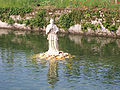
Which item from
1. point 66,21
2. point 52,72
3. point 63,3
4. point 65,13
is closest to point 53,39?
point 52,72

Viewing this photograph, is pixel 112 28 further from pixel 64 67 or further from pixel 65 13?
pixel 64 67

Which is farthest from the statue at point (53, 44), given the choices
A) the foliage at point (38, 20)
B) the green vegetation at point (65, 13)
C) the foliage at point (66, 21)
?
the foliage at point (38, 20)

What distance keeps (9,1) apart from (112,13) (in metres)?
16.2

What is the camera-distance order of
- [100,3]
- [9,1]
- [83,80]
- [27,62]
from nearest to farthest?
[83,80] → [27,62] → [100,3] → [9,1]

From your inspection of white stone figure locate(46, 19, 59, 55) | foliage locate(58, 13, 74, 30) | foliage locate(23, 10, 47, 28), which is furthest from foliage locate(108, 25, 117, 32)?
white stone figure locate(46, 19, 59, 55)

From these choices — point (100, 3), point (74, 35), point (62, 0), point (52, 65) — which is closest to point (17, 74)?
point (52, 65)

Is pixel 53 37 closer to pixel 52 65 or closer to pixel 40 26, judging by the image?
pixel 52 65

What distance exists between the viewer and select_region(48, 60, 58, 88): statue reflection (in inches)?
763

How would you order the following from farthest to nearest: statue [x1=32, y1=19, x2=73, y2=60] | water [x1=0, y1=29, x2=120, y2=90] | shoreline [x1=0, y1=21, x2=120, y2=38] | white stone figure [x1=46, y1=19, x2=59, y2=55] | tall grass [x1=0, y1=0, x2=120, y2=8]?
1. tall grass [x1=0, y1=0, x2=120, y2=8]
2. shoreline [x1=0, y1=21, x2=120, y2=38]
3. white stone figure [x1=46, y1=19, x2=59, y2=55]
4. statue [x1=32, y1=19, x2=73, y2=60]
5. water [x1=0, y1=29, x2=120, y2=90]

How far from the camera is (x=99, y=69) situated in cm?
2219

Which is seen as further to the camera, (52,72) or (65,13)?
(65,13)

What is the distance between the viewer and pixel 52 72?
21391 mm

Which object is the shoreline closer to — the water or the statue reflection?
the water

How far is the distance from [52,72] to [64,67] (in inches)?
54.8
